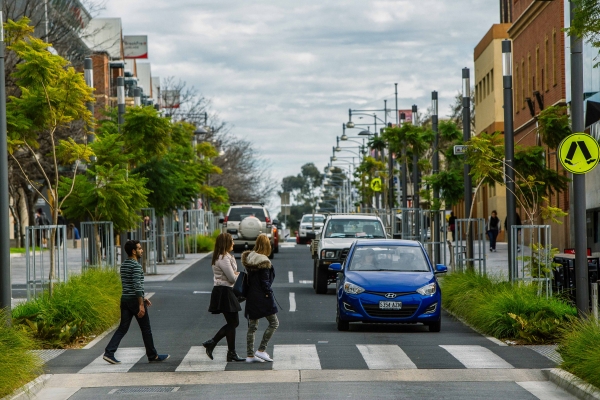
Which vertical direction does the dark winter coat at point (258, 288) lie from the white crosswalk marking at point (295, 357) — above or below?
above

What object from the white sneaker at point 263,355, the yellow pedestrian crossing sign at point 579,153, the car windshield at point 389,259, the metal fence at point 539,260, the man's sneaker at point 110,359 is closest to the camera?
the white sneaker at point 263,355

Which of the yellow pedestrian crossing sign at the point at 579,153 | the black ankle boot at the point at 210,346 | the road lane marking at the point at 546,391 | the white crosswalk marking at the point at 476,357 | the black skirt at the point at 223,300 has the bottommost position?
the white crosswalk marking at the point at 476,357

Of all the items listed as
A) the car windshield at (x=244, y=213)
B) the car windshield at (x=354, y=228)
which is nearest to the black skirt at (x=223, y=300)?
the car windshield at (x=354, y=228)

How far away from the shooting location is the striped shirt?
1443 cm

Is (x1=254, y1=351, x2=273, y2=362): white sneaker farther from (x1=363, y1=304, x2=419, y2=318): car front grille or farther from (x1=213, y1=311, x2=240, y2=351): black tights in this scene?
(x1=363, y1=304, x2=419, y2=318): car front grille

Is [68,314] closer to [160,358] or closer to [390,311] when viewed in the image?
[160,358]

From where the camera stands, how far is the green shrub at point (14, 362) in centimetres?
1166

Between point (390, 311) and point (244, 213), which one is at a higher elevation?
point (244, 213)

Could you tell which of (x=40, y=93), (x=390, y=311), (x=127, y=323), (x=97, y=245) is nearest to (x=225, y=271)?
(x=127, y=323)

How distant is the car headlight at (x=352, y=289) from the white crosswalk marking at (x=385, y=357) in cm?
188

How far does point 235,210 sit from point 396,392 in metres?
36.0

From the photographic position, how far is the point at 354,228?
28.6 meters

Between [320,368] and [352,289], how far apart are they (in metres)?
4.45

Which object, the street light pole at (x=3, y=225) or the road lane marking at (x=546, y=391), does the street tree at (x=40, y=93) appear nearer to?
the street light pole at (x=3, y=225)
